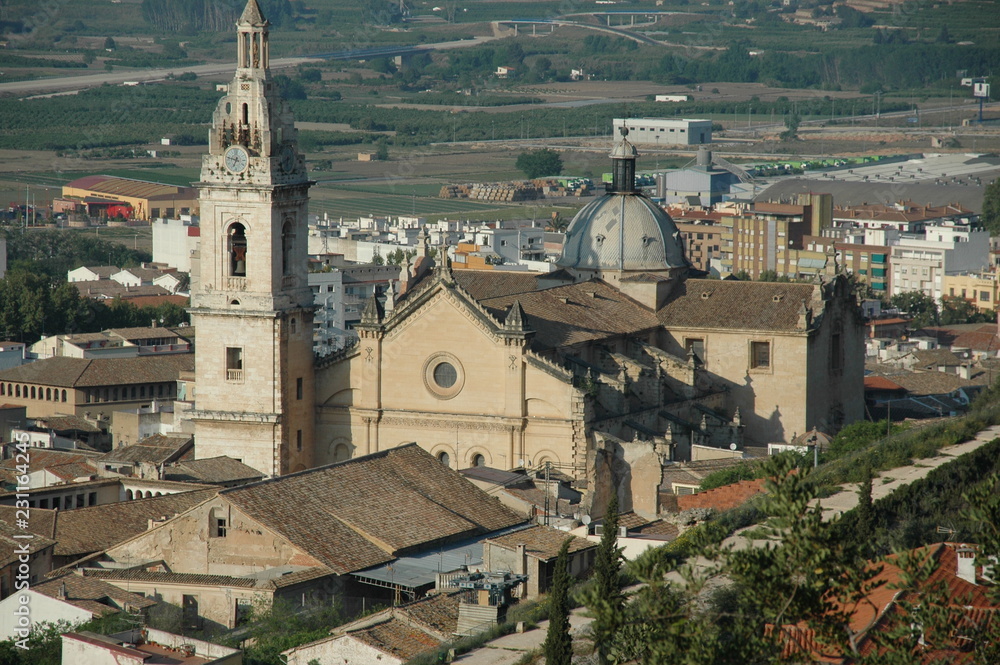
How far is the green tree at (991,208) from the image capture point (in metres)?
170

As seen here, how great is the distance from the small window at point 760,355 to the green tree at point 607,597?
91.4 feet

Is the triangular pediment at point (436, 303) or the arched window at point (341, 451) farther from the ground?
the triangular pediment at point (436, 303)

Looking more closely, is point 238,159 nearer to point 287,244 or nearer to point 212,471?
point 287,244

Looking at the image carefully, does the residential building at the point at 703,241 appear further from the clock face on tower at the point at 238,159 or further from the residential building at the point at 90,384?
the clock face on tower at the point at 238,159

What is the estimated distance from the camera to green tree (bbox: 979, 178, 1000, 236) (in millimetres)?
170000

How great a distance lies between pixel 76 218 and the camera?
7229 inches

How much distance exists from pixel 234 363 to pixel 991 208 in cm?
11936

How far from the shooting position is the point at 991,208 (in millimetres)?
172375

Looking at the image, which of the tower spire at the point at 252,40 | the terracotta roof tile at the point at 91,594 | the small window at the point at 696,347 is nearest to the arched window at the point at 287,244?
the tower spire at the point at 252,40

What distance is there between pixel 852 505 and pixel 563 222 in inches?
4676

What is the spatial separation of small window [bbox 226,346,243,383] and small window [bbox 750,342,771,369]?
1761 cm

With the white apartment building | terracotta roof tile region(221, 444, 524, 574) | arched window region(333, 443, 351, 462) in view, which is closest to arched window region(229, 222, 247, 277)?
arched window region(333, 443, 351, 462)

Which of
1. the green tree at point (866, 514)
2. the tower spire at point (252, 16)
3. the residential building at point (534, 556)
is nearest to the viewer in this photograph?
the green tree at point (866, 514)

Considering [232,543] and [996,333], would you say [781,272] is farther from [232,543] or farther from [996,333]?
[232,543]
